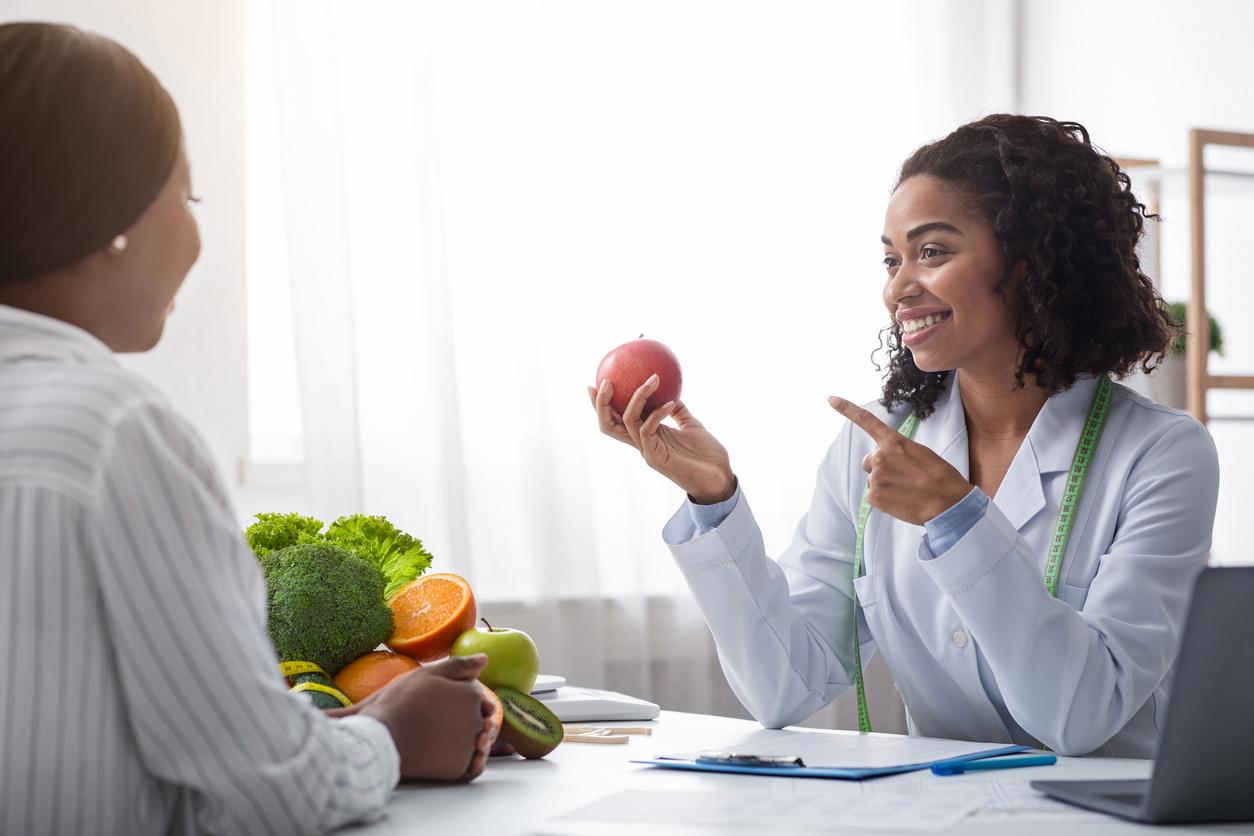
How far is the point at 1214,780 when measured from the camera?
3.06 feet

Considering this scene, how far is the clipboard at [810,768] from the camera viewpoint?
118 cm

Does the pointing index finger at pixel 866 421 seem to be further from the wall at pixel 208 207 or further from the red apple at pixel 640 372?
the wall at pixel 208 207

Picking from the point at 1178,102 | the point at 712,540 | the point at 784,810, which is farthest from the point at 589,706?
the point at 1178,102

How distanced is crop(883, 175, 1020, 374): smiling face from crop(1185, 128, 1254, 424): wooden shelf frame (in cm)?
142

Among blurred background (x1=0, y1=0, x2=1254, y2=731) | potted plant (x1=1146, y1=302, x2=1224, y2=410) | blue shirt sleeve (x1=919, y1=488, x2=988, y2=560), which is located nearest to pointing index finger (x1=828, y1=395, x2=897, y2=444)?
blue shirt sleeve (x1=919, y1=488, x2=988, y2=560)

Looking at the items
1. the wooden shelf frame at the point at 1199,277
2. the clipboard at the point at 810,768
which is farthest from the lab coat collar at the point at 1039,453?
the wooden shelf frame at the point at 1199,277

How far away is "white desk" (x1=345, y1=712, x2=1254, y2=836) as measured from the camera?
972 mm

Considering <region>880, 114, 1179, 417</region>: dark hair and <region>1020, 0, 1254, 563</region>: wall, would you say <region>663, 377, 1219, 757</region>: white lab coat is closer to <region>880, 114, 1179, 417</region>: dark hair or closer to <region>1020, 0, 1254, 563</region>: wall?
<region>880, 114, 1179, 417</region>: dark hair

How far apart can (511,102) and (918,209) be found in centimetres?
134

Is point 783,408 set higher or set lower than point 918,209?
lower

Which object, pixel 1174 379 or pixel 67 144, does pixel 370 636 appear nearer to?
pixel 67 144

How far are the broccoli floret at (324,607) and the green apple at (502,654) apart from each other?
10 cm

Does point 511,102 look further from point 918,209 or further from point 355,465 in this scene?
point 918,209

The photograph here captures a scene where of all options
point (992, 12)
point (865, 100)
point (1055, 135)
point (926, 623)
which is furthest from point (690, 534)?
point (992, 12)
